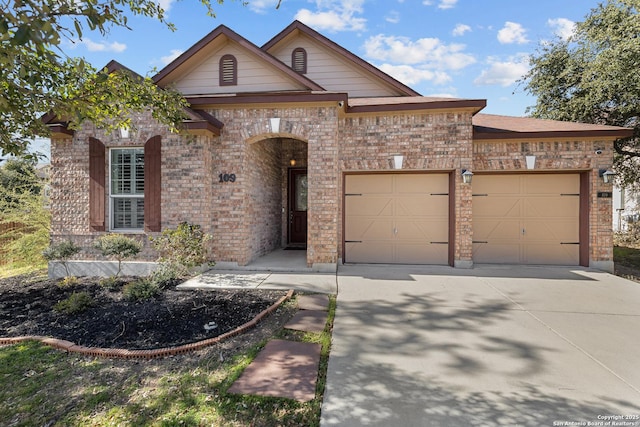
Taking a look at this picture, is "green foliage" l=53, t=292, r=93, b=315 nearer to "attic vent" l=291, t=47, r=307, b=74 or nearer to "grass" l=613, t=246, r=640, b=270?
"attic vent" l=291, t=47, r=307, b=74

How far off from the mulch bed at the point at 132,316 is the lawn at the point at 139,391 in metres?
0.32

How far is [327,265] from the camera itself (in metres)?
6.42

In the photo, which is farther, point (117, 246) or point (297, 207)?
point (297, 207)

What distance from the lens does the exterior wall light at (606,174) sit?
6.70m

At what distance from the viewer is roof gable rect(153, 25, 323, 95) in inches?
278

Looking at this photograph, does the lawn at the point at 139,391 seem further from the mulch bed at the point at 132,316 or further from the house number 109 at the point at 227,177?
the house number 109 at the point at 227,177

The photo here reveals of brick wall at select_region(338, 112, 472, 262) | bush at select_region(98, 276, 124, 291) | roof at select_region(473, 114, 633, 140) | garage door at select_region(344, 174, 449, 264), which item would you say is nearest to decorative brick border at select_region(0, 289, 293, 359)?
bush at select_region(98, 276, 124, 291)

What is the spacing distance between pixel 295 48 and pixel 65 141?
6.80m

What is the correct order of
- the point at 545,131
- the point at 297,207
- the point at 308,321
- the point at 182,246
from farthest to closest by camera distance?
the point at 297,207, the point at 545,131, the point at 182,246, the point at 308,321

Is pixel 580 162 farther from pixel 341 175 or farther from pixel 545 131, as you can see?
pixel 341 175

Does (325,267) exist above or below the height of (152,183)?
below

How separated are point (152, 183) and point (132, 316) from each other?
3333 millimetres

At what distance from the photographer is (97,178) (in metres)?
6.47

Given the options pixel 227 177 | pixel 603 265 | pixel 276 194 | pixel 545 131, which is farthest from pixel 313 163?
pixel 603 265
